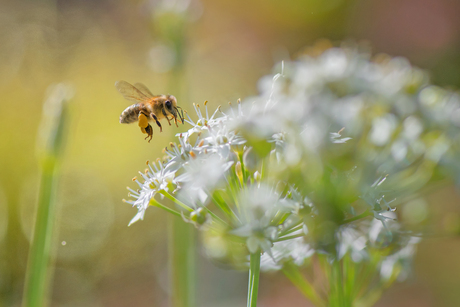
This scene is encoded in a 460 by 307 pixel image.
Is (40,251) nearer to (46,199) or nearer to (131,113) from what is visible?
Answer: (46,199)

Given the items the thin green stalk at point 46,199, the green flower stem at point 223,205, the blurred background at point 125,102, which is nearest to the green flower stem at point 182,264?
the thin green stalk at point 46,199

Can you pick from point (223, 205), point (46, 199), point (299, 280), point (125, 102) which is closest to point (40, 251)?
point (46, 199)

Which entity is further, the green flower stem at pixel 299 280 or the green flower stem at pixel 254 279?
the green flower stem at pixel 299 280

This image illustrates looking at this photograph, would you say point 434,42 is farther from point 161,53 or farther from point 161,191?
point 161,191

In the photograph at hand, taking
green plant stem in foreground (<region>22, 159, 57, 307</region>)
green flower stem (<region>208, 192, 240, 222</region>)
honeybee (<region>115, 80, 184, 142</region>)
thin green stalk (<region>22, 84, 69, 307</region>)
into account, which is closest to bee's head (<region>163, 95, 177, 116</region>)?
honeybee (<region>115, 80, 184, 142</region>)

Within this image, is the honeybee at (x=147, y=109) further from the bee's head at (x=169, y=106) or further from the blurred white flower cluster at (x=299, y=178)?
the blurred white flower cluster at (x=299, y=178)

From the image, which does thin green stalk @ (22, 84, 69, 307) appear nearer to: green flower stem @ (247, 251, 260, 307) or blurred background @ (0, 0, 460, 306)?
green flower stem @ (247, 251, 260, 307)
